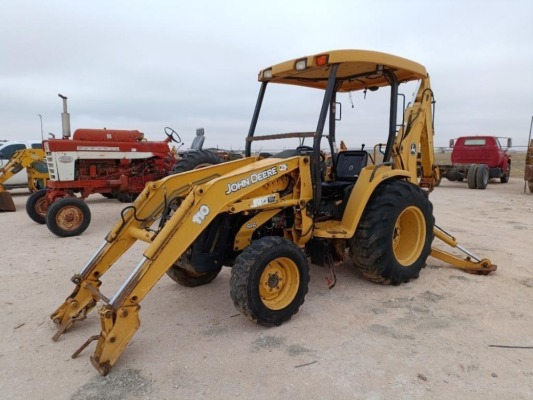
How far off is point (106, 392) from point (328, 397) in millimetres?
1427

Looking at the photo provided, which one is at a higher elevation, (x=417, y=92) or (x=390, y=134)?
(x=417, y=92)

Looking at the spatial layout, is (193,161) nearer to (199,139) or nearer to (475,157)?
(199,139)

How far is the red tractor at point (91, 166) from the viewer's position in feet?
28.5

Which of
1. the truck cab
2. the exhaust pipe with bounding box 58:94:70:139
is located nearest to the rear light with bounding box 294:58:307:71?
the exhaust pipe with bounding box 58:94:70:139

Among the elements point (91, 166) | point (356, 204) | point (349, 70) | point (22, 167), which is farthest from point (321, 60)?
point (22, 167)

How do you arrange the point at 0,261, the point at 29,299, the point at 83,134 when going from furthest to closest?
1. the point at 83,134
2. the point at 0,261
3. the point at 29,299

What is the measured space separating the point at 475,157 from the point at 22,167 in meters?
15.9

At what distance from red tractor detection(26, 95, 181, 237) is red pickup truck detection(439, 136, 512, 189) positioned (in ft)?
36.4

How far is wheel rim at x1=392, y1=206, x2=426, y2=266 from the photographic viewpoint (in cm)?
484

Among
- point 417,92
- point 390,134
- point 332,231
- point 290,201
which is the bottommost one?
point 332,231

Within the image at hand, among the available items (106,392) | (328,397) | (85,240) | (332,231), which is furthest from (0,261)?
(328,397)

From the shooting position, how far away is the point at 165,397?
2.69 m

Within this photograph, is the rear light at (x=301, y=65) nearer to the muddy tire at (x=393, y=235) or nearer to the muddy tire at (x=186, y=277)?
the muddy tire at (x=393, y=235)

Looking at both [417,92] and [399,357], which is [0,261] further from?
[417,92]
